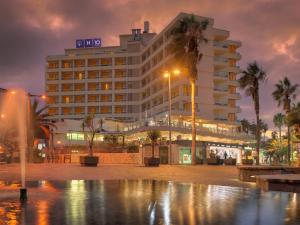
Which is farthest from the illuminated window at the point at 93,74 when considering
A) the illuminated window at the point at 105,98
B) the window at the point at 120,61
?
the window at the point at 120,61

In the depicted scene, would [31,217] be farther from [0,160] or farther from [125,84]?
[125,84]

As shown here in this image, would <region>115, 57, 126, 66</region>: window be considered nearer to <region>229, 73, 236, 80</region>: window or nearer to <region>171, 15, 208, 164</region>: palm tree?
<region>229, 73, 236, 80</region>: window

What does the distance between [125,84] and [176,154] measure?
5641cm

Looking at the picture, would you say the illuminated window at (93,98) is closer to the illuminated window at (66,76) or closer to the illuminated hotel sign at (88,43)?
the illuminated window at (66,76)

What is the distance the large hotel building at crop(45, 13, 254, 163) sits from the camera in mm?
85000

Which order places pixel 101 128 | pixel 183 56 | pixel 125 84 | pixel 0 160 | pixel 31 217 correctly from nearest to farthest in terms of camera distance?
pixel 31 217
pixel 183 56
pixel 0 160
pixel 101 128
pixel 125 84

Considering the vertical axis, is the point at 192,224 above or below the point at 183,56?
below

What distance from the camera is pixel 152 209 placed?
11367 millimetres

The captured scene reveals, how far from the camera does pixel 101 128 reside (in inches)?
3659

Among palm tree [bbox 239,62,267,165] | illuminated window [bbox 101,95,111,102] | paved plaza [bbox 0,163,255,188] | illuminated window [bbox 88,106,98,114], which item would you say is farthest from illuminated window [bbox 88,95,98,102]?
paved plaza [bbox 0,163,255,188]

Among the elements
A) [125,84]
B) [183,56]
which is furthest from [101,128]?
[183,56]

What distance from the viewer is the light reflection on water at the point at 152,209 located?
961 centimetres

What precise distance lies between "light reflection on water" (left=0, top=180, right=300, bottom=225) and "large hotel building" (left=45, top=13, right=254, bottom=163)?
57260 mm

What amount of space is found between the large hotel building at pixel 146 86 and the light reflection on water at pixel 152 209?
57260 mm
